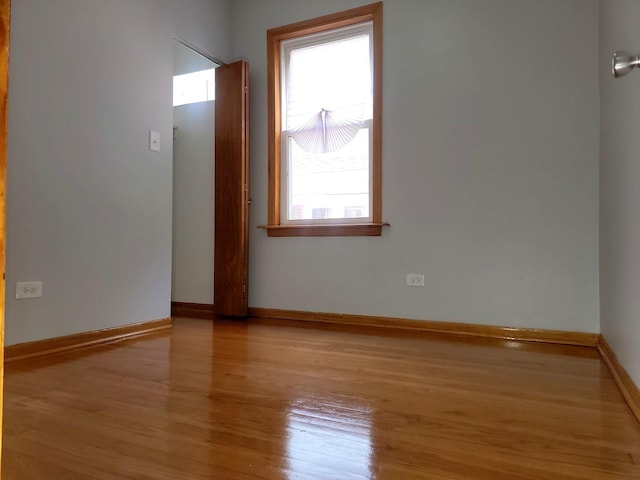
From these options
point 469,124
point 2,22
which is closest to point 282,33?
point 469,124

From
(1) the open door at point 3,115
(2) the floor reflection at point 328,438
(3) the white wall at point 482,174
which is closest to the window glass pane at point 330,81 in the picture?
(3) the white wall at point 482,174

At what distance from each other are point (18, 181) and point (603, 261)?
3.10 metres

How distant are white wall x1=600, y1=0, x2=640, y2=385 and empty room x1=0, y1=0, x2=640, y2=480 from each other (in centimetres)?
3

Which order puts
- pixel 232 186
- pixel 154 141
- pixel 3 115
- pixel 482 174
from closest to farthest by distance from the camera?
pixel 3 115, pixel 482 174, pixel 154 141, pixel 232 186

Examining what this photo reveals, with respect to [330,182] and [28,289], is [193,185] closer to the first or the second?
[330,182]

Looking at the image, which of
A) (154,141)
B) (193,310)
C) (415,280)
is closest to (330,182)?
(415,280)

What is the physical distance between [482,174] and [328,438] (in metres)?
2.13

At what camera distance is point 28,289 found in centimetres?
218

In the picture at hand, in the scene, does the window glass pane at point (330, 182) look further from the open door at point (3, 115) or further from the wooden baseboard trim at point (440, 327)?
the open door at point (3, 115)

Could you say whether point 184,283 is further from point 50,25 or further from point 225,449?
point 225,449

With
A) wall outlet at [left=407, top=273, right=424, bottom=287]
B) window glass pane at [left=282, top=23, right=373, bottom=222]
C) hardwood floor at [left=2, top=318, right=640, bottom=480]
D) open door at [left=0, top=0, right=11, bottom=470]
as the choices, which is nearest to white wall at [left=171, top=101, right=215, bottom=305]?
window glass pane at [left=282, top=23, right=373, bottom=222]

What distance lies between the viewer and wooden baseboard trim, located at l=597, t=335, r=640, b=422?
1.44m

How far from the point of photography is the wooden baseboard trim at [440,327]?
2.58 meters

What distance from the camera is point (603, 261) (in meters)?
2.35
